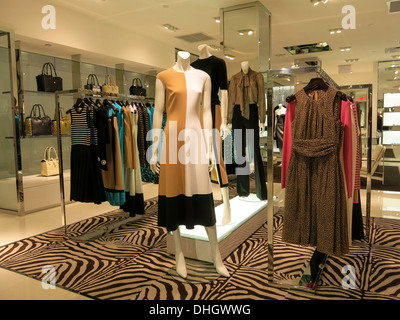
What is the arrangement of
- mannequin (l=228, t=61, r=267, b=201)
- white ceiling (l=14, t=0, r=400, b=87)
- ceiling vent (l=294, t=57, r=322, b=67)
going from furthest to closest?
ceiling vent (l=294, t=57, r=322, b=67)
white ceiling (l=14, t=0, r=400, b=87)
mannequin (l=228, t=61, r=267, b=201)

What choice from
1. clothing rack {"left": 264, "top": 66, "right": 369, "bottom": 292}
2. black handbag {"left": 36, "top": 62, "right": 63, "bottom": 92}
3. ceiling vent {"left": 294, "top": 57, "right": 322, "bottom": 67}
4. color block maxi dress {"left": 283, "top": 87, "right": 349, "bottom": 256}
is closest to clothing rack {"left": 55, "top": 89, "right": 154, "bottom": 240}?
black handbag {"left": 36, "top": 62, "right": 63, "bottom": 92}

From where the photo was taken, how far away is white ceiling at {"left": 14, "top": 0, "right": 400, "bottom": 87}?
16.2ft

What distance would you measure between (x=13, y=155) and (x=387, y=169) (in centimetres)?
823

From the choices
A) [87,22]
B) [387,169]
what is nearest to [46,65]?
[87,22]

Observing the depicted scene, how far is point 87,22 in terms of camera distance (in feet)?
17.6

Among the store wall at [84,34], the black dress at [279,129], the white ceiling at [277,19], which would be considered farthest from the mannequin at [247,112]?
the store wall at [84,34]

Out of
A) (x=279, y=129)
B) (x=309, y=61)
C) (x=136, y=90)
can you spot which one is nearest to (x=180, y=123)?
(x=279, y=129)

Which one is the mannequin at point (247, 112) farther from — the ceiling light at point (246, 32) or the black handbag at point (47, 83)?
the black handbag at point (47, 83)

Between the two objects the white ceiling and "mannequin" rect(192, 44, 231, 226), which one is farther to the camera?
the white ceiling

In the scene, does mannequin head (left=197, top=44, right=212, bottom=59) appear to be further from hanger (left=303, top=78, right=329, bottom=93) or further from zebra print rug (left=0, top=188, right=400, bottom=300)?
zebra print rug (left=0, top=188, right=400, bottom=300)

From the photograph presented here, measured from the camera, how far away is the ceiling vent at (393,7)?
4965 mm

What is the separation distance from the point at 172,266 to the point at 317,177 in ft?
4.82

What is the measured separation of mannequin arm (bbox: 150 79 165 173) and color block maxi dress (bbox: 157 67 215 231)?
1.5 inches
